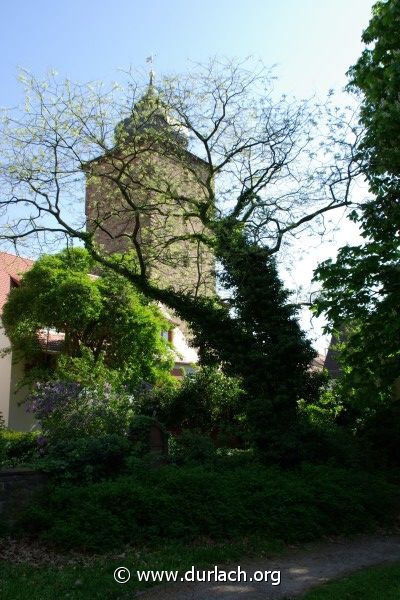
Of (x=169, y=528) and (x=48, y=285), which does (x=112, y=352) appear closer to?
(x=48, y=285)

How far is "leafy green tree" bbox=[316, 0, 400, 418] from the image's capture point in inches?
454

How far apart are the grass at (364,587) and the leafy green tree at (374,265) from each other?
5491mm

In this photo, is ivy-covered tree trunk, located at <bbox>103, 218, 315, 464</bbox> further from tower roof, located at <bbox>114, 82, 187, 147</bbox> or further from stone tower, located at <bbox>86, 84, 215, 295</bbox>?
tower roof, located at <bbox>114, 82, 187, 147</bbox>

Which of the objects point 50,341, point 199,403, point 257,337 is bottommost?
point 199,403

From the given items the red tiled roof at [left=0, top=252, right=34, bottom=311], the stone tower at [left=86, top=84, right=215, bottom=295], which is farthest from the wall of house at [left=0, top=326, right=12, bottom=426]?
the stone tower at [left=86, top=84, right=215, bottom=295]

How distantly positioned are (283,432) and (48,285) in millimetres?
17136

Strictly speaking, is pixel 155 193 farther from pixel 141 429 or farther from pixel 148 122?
pixel 141 429

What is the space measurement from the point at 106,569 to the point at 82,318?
20.4 meters

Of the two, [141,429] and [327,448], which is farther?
[327,448]

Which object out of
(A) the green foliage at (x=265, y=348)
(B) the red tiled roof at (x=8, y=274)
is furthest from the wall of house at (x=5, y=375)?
(A) the green foliage at (x=265, y=348)

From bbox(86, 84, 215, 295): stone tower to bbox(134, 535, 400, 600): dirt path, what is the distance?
7.83 meters

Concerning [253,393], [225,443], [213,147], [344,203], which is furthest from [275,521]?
Answer: [213,147]

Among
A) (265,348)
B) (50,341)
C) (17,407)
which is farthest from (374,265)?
(17,407)

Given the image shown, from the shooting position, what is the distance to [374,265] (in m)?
12.0
